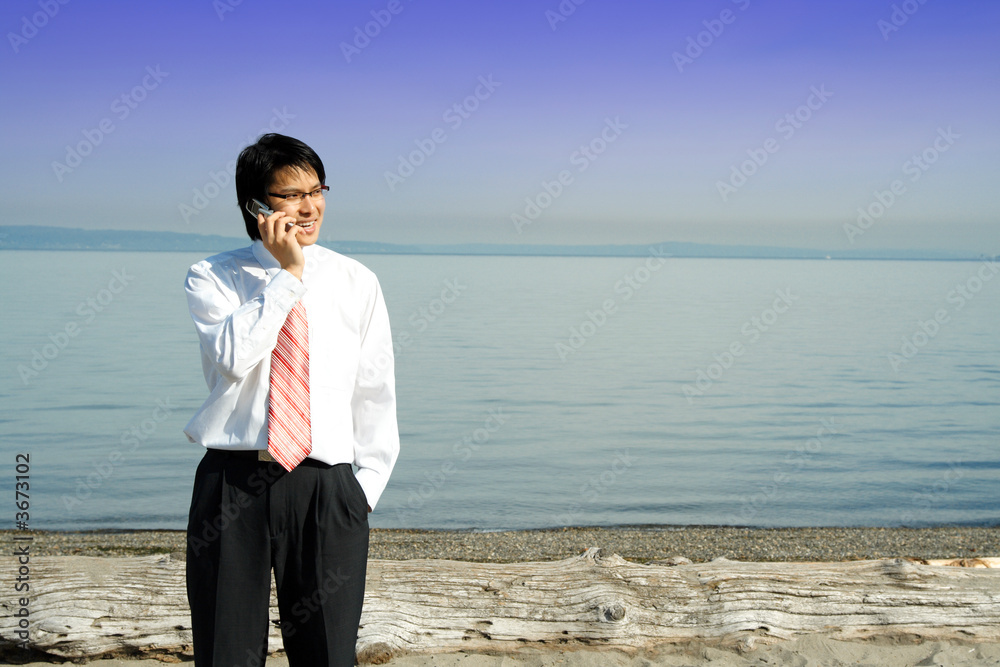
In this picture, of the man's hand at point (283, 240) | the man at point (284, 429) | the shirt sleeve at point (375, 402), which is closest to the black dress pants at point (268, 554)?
the man at point (284, 429)

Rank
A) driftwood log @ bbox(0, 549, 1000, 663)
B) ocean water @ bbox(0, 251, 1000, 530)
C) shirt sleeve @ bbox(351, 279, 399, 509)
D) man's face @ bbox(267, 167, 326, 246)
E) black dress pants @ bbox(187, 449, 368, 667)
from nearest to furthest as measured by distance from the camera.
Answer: black dress pants @ bbox(187, 449, 368, 667), man's face @ bbox(267, 167, 326, 246), shirt sleeve @ bbox(351, 279, 399, 509), driftwood log @ bbox(0, 549, 1000, 663), ocean water @ bbox(0, 251, 1000, 530)

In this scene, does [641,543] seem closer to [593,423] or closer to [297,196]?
[593,423]

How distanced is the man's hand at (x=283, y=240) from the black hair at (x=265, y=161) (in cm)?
15

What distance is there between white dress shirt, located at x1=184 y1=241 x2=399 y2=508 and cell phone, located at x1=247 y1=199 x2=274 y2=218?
0.41 ft

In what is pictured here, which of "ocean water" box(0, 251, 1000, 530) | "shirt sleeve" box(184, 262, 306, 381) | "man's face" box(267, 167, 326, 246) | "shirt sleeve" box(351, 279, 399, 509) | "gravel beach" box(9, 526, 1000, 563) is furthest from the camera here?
"ocean water" box(0, 251, 1000, 530)

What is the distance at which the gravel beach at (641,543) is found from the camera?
309 inches

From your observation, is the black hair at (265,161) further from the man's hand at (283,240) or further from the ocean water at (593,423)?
the ocean water at (593,423)

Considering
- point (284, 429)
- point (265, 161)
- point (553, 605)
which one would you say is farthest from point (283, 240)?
point (553, 605)

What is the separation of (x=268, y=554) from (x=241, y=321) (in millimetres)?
786

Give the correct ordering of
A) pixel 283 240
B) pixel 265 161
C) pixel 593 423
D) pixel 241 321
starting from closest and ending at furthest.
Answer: pixel 241 321
pixel 283 240
pixel 265 161
pixel 593 423

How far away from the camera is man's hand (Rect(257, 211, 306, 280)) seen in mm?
2549

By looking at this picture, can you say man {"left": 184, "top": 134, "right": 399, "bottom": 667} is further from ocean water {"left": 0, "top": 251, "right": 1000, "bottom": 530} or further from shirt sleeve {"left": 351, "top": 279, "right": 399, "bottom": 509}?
ocean water {"left": 0, "top": 251, "right": 1000, "bottom": 530}

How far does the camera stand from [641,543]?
845 centimetres

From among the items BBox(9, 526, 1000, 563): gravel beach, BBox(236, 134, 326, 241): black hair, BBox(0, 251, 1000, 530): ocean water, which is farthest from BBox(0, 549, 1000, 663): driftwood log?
BBox(0, 251, 1000, 530): ocean water
